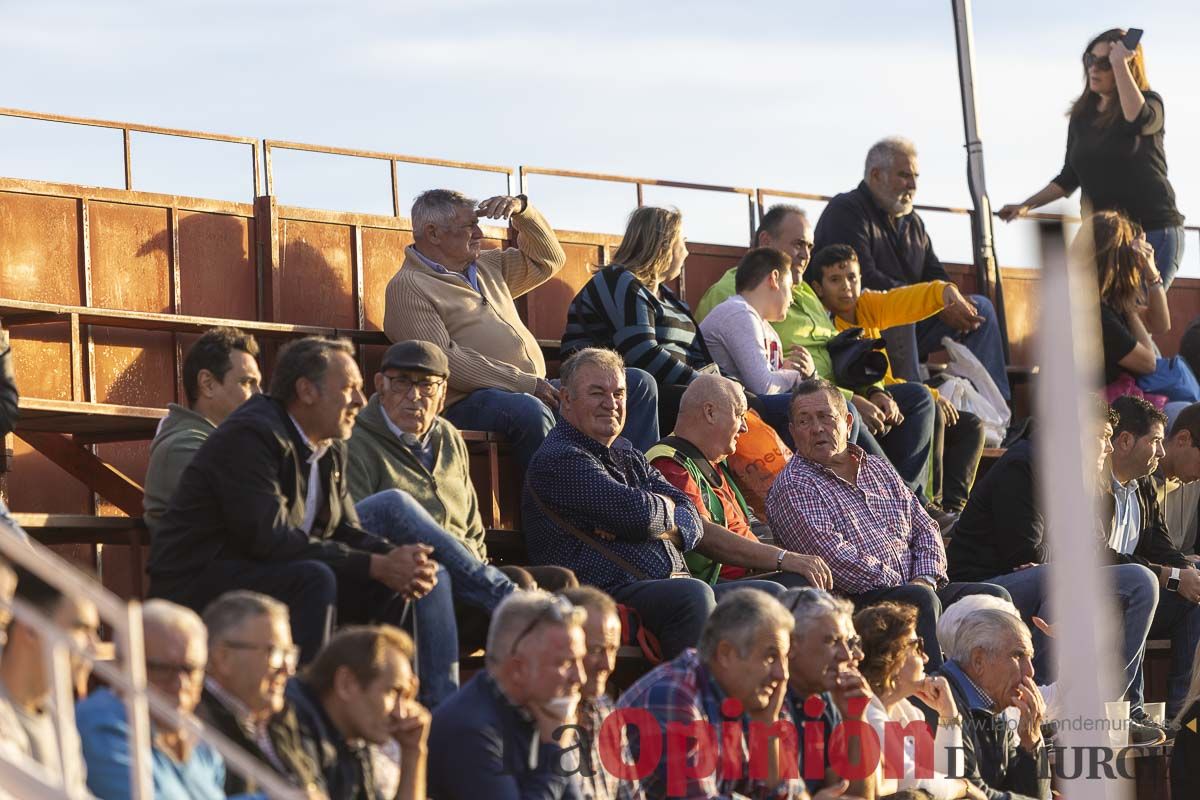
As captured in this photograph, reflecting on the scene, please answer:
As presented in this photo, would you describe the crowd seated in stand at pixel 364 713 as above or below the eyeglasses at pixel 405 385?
below

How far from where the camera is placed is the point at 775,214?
8164 mm

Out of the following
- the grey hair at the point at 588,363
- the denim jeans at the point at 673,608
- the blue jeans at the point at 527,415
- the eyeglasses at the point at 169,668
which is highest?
the grey hair at the point at 588,363

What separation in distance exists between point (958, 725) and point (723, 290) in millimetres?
2934

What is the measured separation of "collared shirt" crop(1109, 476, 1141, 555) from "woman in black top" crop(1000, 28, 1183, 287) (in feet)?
6.84

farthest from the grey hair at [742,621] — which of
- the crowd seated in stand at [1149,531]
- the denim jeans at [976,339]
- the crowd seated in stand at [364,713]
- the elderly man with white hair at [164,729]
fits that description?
the denim jeans at [976,339]

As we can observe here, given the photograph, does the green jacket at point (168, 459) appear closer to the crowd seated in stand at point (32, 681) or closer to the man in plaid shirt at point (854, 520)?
the crowd seated in stand at point (32, 681)

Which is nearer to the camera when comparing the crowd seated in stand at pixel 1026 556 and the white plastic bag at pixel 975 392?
the crowd seated in stand at pixel 1026 556

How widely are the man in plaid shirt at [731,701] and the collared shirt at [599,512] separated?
3.50ft

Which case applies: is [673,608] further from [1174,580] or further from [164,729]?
[1174,580]

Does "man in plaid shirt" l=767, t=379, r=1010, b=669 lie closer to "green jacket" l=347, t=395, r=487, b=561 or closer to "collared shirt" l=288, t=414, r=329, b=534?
"green jacket" l=347, t=395, r=487, b=561

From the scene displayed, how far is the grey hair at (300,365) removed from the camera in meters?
4.76

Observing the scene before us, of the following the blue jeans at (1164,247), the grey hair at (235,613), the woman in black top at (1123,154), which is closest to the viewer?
the grey hair at (235,613)

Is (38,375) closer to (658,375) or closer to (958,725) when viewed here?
(658,375)

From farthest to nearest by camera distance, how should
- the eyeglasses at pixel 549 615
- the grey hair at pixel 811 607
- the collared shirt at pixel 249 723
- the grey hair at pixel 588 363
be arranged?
the grey hair at pixel 588 363
the grey hair at pixel 811 607
the eyeglasses at pixel 549 615
the collared shirt at pixel 249 723
